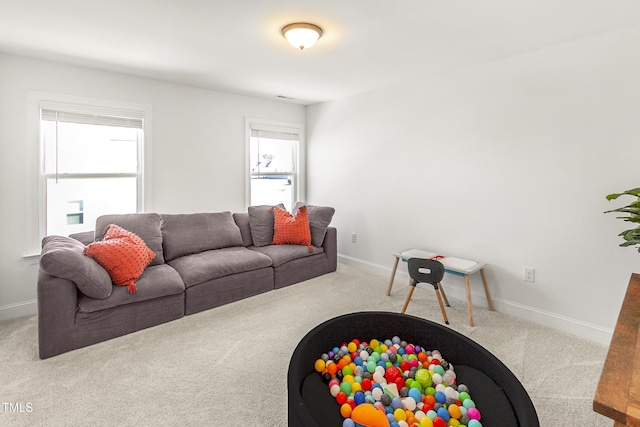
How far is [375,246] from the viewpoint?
440 centimetres

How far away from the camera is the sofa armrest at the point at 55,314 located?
2.31 metres

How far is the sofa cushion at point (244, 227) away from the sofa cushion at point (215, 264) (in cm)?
36

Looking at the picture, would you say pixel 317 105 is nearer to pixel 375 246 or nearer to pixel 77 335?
pixel 375 246

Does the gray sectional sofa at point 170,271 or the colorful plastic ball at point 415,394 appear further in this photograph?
the gray sectional sofa at point 170,271

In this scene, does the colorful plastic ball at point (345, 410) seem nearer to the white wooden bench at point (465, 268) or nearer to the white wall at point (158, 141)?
the white wooden bench at point (465, 268)

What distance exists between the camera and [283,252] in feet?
12.7

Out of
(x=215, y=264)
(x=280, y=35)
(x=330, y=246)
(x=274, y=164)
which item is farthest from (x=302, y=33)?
(x=274, y=164)

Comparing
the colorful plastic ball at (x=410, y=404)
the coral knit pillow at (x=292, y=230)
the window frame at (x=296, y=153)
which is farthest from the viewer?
the window frame at (x=296, y=153)

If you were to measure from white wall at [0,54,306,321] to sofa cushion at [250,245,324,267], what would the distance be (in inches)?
37.4

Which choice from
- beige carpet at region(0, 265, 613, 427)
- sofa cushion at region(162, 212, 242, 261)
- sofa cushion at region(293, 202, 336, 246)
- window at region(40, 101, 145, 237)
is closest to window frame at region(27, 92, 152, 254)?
window at region(40, 101, 145, 237)

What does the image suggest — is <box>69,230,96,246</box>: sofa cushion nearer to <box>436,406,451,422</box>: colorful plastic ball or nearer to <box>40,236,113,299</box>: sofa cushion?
<box>40,236,113,299</box>: sofa cushion

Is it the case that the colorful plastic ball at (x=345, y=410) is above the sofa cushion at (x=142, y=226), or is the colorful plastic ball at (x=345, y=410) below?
below

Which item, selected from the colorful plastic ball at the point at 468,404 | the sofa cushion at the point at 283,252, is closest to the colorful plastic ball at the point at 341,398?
the colorful plastic ball at the point at 468,404

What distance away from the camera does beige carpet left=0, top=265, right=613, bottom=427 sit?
1813 mm
